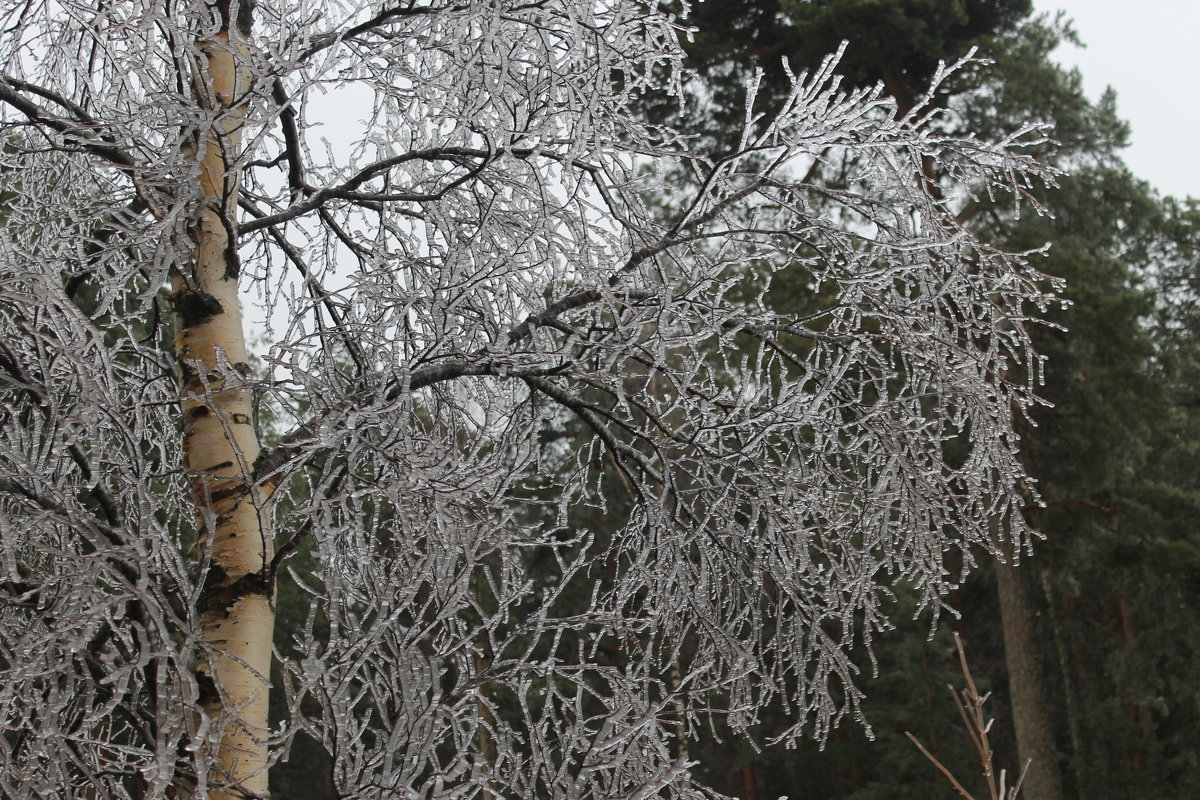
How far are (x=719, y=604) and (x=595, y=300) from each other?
869 mm

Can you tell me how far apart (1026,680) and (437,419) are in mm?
10375

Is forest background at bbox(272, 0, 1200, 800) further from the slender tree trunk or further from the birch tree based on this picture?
the slender tree trunk

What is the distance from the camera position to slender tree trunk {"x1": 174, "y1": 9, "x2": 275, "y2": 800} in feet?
7.82

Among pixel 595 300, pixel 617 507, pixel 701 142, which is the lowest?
pixel 595 300

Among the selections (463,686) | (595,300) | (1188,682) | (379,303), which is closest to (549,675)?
(463,686)

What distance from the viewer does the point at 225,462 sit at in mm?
2699

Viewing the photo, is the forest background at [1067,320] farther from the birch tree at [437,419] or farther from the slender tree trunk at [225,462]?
the slender tree trunk at [225,462]

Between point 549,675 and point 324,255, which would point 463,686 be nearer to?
point 549,675

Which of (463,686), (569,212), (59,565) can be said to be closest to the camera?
(463,686)

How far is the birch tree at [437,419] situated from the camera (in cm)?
201

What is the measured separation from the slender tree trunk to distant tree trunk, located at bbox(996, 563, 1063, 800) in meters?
10.7

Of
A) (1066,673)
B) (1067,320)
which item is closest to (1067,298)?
(1067,320)

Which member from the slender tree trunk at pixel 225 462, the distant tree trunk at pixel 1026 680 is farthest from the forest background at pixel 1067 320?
the slender tree trunk at pixel 225 462

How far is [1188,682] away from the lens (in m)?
14.1
